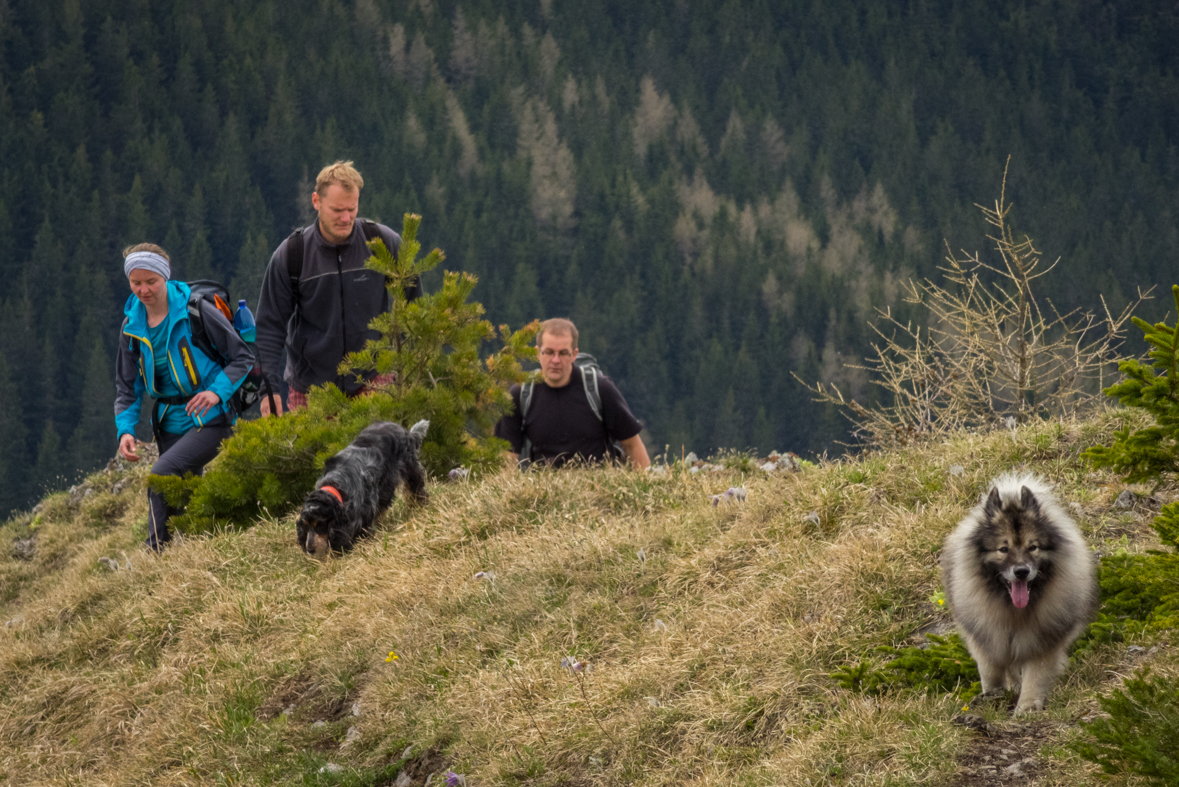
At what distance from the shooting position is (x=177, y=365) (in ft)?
26.0

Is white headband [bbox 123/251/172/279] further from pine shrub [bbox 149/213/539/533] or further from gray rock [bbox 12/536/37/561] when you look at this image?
gray rock [bbox 12/536/37/561]

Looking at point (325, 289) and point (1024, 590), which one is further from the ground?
point (325, 289)

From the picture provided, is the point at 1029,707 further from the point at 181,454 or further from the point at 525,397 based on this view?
the point at 181,454

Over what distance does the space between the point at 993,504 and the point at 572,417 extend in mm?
5050

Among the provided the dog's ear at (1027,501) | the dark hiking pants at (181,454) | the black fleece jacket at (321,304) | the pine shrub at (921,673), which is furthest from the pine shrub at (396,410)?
the dog's ear at (1027,501)

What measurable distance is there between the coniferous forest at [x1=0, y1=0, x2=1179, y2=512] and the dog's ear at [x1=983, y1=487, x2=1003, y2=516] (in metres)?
67.6

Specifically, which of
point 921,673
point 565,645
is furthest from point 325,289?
point 921,673

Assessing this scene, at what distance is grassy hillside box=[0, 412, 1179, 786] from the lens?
4.29 m

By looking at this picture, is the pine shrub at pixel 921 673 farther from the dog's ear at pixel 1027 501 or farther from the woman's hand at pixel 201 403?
the woman's hand at pixel 201 403

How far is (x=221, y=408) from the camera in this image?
814cm

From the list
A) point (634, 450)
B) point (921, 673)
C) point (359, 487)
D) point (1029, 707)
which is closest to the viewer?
point (1029, 707)

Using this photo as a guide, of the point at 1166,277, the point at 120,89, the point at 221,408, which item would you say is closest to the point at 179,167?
the point at 120,89

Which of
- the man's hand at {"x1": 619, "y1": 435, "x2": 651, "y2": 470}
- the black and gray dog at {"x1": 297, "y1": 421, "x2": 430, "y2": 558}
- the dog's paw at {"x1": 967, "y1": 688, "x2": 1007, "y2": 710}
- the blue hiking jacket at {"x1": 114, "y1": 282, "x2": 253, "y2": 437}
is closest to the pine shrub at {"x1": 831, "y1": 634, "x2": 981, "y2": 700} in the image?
the dog's paw at {"x1": 967, "y1": 688, "x2": 1007, "y2": 710}

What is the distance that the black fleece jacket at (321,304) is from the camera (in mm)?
8344
